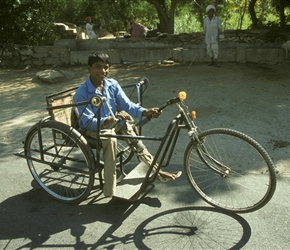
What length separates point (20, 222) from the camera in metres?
3.20

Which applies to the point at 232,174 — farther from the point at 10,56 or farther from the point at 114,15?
the point at 114,15

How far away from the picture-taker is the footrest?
3272 mm

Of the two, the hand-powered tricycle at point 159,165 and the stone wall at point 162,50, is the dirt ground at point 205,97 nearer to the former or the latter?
the stone wall at point 162,50

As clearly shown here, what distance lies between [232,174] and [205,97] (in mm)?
3454

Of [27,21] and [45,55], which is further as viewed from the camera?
[27,21]

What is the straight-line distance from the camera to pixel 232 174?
352cm

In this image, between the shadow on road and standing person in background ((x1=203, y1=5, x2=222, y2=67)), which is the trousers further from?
standing person in background ((x1=203, y1=5, x2=222, y2=67))

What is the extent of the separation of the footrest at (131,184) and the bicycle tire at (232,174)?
18.2 inches

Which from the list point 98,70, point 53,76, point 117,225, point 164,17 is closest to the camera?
point 117,225

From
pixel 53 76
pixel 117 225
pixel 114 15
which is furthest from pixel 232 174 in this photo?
pixel 114 15

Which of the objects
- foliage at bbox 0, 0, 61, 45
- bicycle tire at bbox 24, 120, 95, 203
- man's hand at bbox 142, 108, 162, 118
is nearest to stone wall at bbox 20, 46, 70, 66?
foliage at bbox 0, 0, 61, 45

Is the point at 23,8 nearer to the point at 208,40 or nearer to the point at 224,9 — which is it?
the point at 208,40

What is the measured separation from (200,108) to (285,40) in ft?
14.9

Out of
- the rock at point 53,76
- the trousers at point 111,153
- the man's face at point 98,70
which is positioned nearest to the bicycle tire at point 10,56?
the rock at point 53,76
